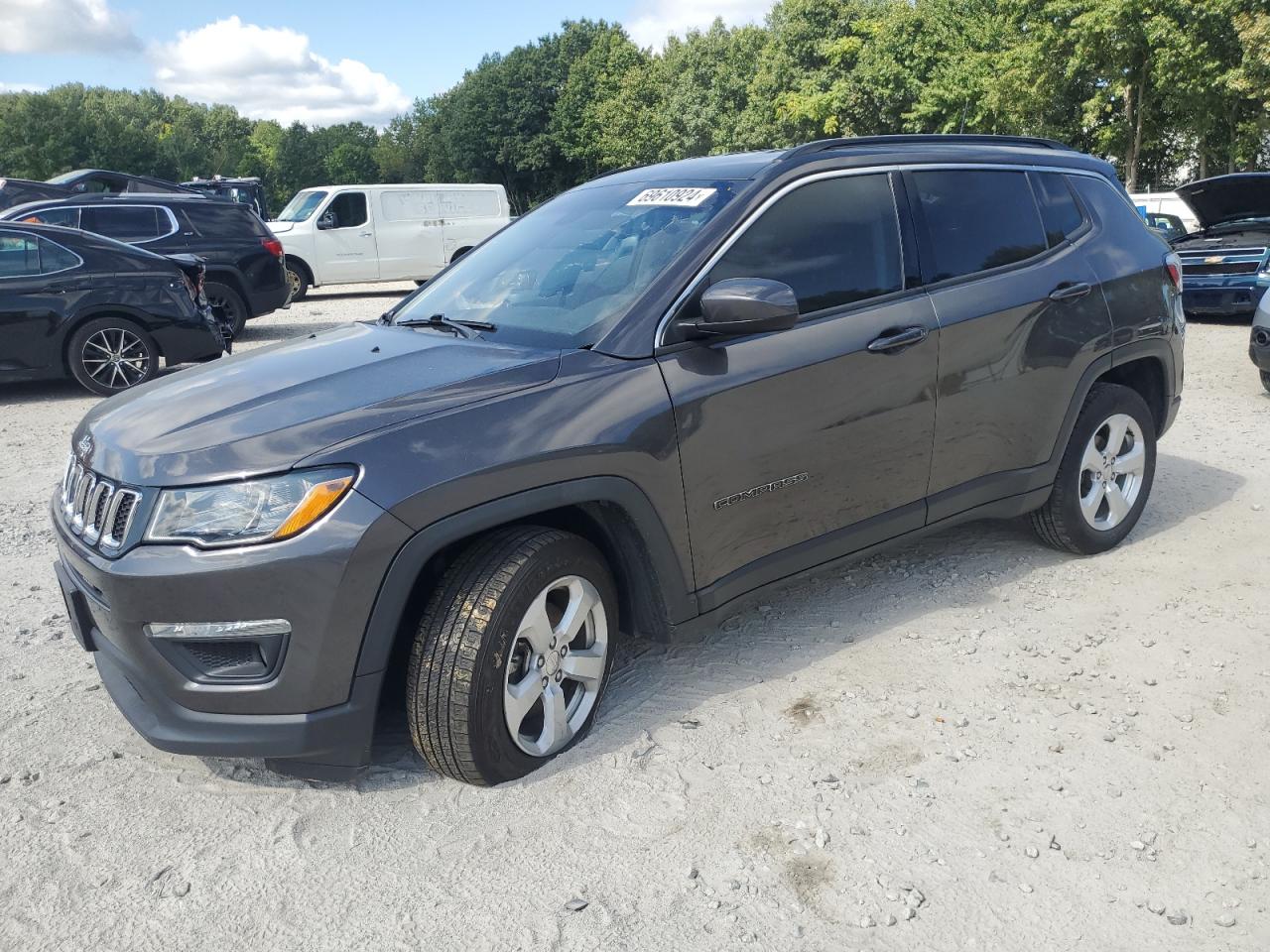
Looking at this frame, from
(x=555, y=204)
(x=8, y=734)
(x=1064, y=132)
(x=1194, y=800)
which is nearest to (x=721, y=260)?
(x=555, y=204)

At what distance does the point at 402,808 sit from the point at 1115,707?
228 cm

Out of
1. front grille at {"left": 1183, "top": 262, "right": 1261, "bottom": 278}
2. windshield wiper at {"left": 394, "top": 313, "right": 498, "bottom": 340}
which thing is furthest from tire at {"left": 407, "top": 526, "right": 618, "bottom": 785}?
front grille at {"left": 1183, "top": 262, "right": 1261, "bottom": 278}

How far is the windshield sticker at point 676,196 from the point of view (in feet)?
11.6

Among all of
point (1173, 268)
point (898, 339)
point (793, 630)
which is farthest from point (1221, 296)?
point (793, 630)

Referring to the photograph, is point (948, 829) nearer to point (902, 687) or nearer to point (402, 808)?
point (902, 687)

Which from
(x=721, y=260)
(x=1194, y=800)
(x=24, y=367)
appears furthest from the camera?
(x=24, y=367)

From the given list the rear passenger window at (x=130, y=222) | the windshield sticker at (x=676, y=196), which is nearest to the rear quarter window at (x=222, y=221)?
the rear passenger window at (x=130, y=222)

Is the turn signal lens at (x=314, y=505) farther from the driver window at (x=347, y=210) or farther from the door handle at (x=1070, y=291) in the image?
the driver window at (x=347, y=210)

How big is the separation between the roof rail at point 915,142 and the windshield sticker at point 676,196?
0.31 metres

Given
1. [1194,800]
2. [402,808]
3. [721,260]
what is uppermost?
[721,260]

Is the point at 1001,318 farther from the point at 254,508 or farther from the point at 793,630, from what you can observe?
the point at 254,508

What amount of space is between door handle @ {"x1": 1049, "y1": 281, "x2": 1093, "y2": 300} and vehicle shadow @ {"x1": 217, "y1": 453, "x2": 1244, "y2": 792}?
115 cm

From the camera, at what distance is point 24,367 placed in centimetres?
880

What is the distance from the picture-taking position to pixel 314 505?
253cm
